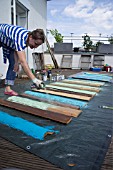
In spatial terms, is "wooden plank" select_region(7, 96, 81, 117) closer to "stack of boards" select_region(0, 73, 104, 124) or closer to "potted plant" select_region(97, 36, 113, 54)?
"stack of boards" select_region(0, 73, 104, 124)

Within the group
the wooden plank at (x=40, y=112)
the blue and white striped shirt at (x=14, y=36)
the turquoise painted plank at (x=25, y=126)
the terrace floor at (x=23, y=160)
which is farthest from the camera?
the blue and white striped shirt at (x=14, y=36)

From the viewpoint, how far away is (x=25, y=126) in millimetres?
1631

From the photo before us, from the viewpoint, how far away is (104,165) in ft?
3.67

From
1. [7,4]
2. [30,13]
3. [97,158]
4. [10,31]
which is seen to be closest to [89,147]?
[97,158]

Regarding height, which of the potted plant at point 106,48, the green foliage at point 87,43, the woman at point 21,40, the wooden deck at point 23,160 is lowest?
Answer: the wooden deck at point 23,160

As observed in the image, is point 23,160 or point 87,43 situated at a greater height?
point 87,43

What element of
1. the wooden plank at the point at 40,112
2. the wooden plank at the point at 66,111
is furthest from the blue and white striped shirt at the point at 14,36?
the wooden plank at the point at 66,111

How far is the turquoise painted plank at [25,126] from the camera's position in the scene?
1.49 metres

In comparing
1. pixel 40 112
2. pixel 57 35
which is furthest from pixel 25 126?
pixel 57 35

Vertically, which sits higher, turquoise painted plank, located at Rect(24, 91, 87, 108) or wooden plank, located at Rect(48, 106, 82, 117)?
turquoise painted plank, located at Rect(24, 91, 87, 108)

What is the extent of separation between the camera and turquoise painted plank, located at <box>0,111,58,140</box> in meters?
1.49

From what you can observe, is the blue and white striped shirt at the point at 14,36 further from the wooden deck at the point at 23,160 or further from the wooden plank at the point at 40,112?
the wooden deck at the point at 23,160

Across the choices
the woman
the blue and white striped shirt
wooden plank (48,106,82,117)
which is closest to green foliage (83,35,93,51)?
the woman

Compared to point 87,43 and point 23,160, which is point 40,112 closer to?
point 23,160
